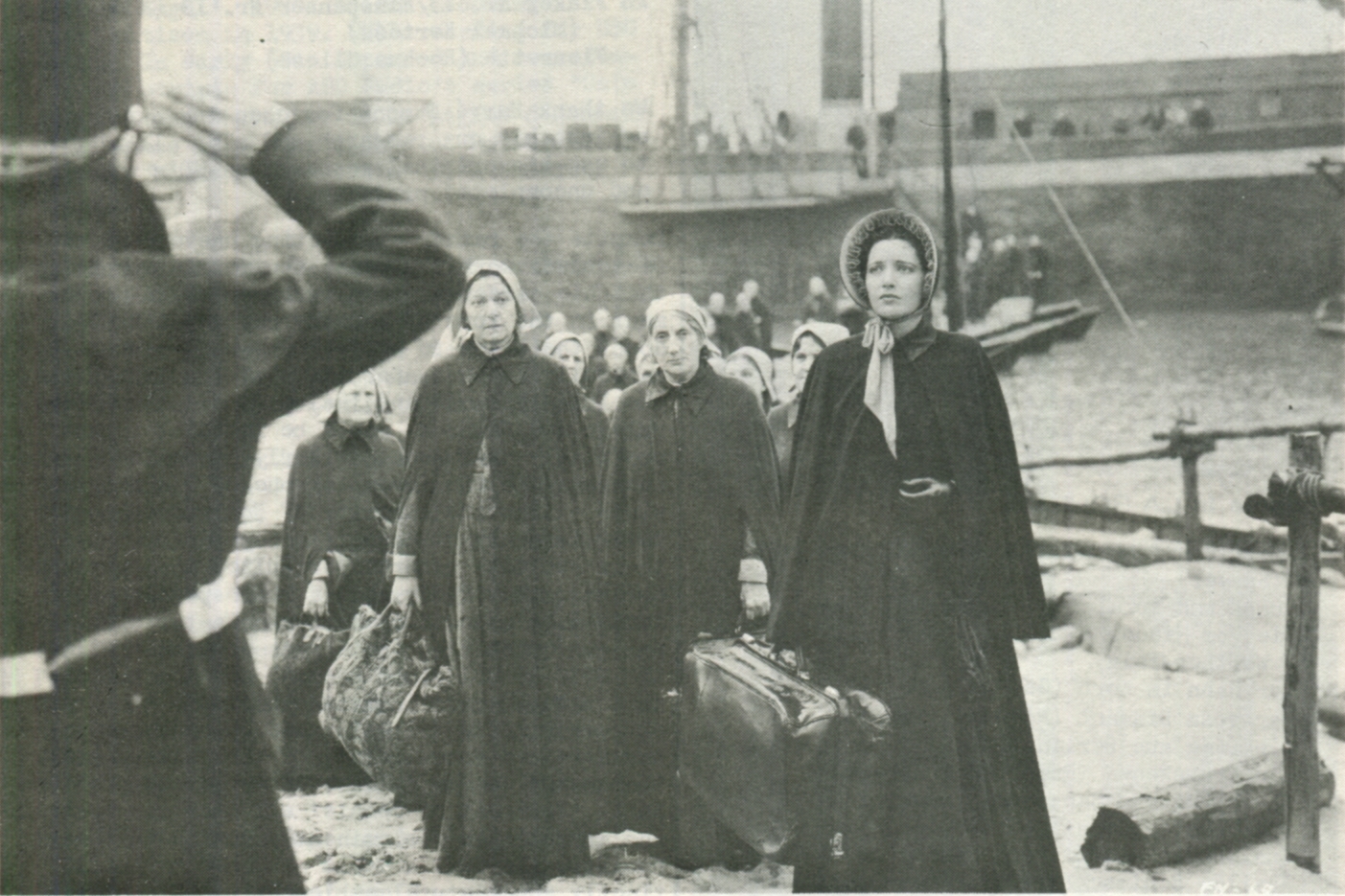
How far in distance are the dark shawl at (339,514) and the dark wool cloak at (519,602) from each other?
1305 millimetres

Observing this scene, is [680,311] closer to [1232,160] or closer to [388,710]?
[388,710]

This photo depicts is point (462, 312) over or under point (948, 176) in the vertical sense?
under

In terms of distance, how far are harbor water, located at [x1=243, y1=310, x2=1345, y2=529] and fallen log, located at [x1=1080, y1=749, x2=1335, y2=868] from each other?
5.07 m

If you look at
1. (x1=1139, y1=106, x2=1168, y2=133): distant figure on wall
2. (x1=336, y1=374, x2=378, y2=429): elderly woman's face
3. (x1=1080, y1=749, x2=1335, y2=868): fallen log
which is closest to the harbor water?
(x1=1139, y1=106, x2=1168, y2=133): distant figure on wall

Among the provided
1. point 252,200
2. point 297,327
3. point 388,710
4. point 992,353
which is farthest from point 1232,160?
point 297,327

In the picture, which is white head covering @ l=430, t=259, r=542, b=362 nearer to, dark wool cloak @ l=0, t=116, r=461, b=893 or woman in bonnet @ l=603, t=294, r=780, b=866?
woman in bonnet @ l=603, t=294, r=780, b=866

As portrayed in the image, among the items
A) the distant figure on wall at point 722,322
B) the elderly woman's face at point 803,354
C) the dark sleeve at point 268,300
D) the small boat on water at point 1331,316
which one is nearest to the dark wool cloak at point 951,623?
the elderly woman's face at point 803,354

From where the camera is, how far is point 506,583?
450 centimetres

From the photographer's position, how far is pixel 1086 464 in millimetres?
10891

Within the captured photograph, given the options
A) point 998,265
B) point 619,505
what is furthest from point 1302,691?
point 998,265

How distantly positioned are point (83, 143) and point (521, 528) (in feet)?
10.2

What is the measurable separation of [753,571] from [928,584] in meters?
1.09

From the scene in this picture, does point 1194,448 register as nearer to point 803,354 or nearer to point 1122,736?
point 1122,736

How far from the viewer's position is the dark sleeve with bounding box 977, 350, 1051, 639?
145 inches
